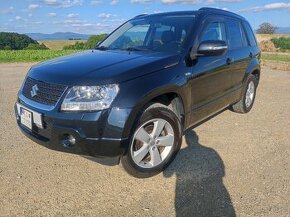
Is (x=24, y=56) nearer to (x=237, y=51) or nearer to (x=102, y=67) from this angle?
(x=237, y=51)

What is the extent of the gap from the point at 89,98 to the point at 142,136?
28.7 inches

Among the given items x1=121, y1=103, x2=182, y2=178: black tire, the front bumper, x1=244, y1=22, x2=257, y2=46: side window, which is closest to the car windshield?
x1=121, y1=103, x2=182, y2=178: black tire

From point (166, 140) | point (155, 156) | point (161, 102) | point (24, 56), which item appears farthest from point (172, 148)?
point (24, 56)

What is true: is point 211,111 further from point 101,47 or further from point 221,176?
point 101,47

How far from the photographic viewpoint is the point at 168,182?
3.62 metres

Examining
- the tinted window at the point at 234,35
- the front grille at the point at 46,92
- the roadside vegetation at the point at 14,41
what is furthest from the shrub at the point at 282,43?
the front grille at the point at 46,92

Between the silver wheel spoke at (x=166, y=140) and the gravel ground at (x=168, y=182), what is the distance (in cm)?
35

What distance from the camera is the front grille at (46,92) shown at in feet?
10.8

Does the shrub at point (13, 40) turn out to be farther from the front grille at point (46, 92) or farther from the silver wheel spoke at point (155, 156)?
the silver wheel spoke at point (155, 156)

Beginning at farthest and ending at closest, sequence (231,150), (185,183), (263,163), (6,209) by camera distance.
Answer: (231,150), (263,163), (185,183), (6,209)

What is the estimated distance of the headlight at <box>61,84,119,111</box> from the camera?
3.16 meters

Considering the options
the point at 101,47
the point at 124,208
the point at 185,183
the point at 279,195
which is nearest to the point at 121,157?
the point at 124,208

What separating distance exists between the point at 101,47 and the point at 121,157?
2169 millimetres

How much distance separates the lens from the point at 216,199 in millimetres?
3246
